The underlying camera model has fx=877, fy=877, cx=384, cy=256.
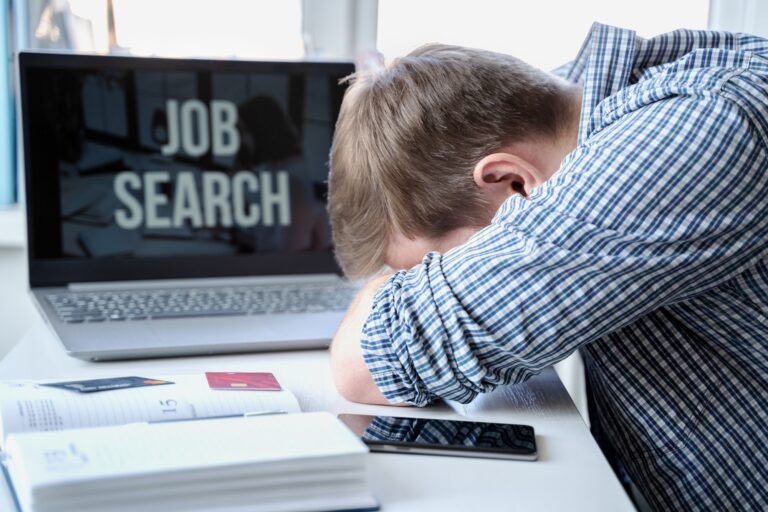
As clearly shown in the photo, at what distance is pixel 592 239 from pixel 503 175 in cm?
19

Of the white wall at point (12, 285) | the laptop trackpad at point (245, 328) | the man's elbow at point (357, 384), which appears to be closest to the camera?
the man's elbow at point (357, 384)

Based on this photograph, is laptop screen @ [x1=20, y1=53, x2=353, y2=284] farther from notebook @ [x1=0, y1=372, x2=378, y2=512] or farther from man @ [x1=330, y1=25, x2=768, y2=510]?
notebook @ [x1=0, y1=372, x2=378, y2=512]

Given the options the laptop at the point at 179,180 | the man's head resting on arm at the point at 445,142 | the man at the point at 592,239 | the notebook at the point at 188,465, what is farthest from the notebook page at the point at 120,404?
the laptop at the point at 179,180

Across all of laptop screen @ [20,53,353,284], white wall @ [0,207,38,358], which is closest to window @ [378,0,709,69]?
laptop screen @ [20,53,353,284]

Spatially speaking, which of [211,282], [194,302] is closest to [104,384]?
[194,302]

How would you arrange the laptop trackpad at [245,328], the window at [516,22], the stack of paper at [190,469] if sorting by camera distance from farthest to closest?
the window at [516,22]
the laptop trackpad at [245,328]
the stack of paper at [190,469]

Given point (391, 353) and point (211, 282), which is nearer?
point (391, 353)

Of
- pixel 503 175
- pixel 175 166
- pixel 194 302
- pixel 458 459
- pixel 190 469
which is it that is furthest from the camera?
pixel 175 166

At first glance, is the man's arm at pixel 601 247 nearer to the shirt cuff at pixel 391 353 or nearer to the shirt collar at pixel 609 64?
the shirt cuff at pixel 391 353

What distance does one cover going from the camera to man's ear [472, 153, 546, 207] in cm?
83

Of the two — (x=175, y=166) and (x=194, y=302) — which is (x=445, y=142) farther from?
(x=175, y=166)

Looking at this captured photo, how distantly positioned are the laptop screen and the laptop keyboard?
0.08m

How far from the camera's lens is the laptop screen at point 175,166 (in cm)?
117

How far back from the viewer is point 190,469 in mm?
496
